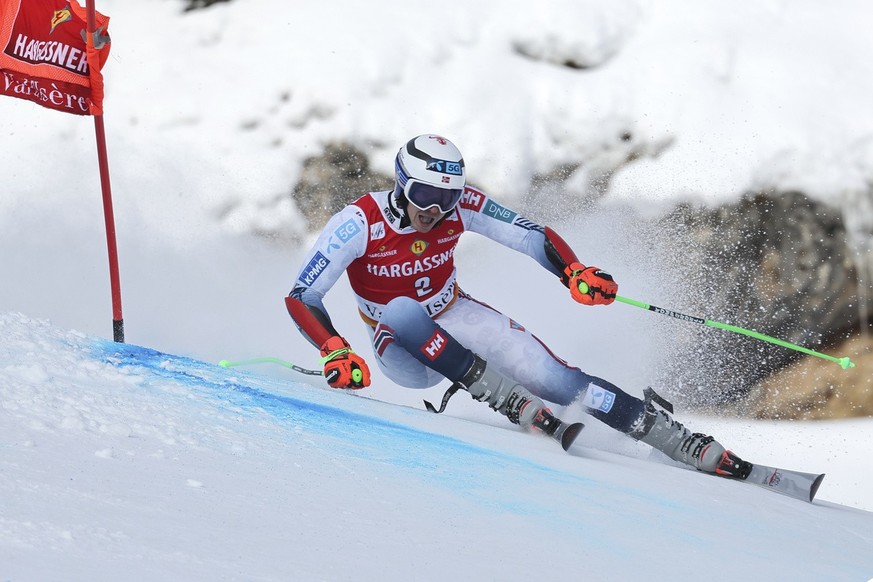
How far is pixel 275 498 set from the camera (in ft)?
7.22

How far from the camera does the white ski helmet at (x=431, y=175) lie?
4207 millimetres

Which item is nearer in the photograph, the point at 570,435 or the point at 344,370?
the point at 570,435

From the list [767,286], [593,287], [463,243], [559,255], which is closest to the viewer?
[593,287]

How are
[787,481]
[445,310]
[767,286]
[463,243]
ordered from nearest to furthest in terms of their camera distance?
1. [787,481]
2. [445,310]
3. [767,286]
4. [463,243]

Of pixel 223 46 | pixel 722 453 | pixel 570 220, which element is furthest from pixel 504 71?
pixel 722 453

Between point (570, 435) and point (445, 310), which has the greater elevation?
point (445, 310)

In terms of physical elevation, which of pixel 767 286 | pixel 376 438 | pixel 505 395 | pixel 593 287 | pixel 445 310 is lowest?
pixel 376 438

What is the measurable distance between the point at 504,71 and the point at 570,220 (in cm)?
181

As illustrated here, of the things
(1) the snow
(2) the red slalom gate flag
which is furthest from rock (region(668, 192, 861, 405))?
(2) the red slalom gate flag

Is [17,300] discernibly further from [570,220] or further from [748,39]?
[748,39]

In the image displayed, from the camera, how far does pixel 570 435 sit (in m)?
3.70

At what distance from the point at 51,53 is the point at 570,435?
3.46 metres

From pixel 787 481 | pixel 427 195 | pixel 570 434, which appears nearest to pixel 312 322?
pixel 427 195

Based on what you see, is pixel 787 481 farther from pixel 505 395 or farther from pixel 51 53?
pixel 51 53
